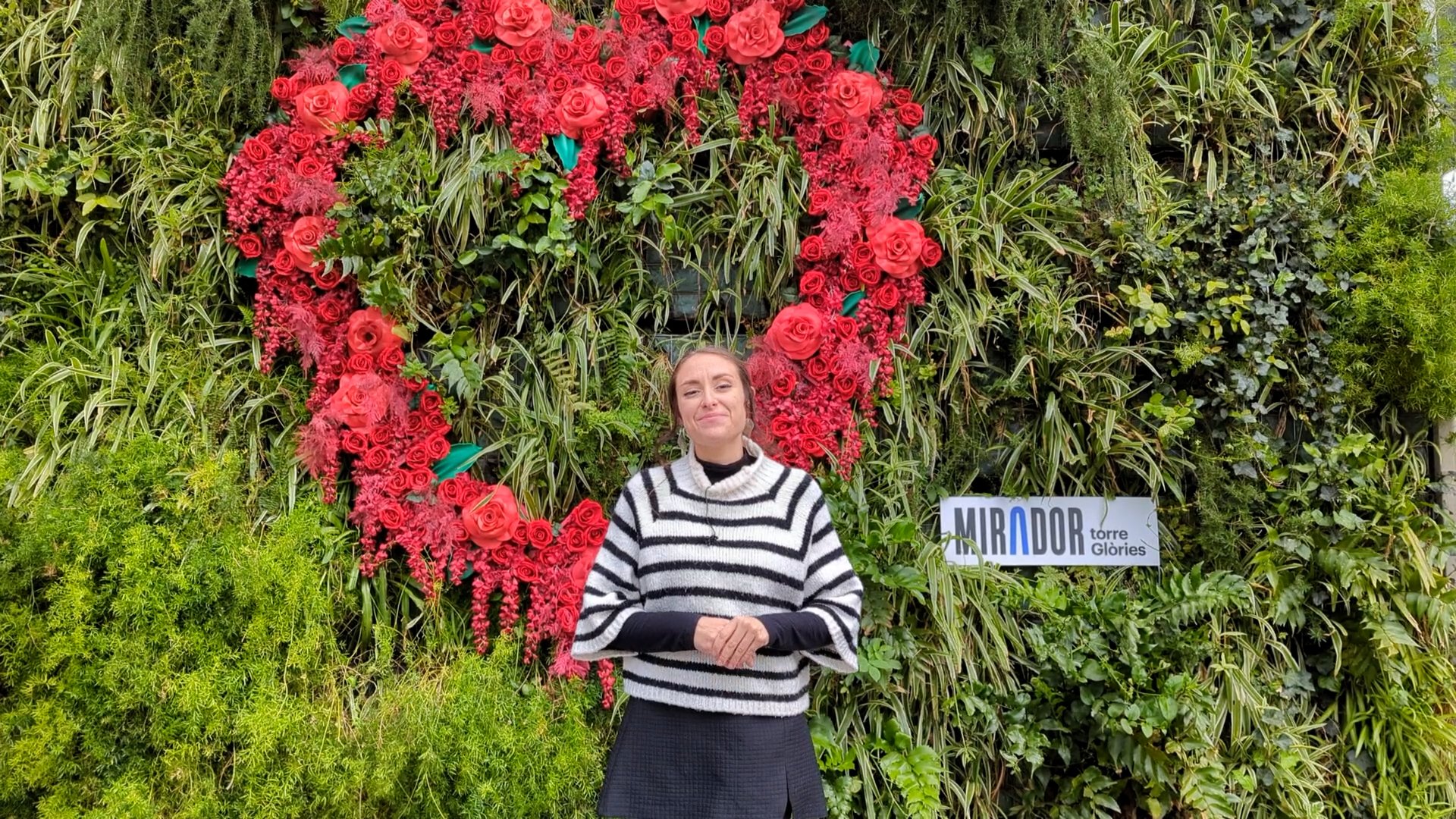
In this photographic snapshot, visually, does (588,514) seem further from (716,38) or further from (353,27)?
(353,27)

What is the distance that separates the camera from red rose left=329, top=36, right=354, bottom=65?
2453 mm

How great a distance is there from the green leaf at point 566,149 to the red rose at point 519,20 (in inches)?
13.2

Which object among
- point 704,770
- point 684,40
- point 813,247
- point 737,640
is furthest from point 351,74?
point 704,770

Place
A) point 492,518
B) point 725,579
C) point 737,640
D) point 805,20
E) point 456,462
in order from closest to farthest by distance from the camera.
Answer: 1. point 737,640
2. point 725,579
3. point 492,518
4. point 456,462
5. point 805,20

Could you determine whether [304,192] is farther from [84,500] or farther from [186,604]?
[186,604]

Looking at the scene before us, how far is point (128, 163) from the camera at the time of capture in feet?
8.24

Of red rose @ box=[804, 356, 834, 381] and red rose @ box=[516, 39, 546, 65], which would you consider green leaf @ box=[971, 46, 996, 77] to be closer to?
red rose @ box=[804, 356, 834, 381]

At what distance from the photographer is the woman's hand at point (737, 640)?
137 centimetres

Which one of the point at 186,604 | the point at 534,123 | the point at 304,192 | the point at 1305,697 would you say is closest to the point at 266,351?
the point at 304,192

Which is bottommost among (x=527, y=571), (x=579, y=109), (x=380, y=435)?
(x=527, y=571)

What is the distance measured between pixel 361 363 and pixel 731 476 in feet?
4.30

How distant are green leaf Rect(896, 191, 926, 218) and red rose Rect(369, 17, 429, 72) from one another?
148cm

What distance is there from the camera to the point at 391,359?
2.30 metres

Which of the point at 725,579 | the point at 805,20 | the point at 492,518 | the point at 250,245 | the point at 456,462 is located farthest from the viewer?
the point at 805,20
